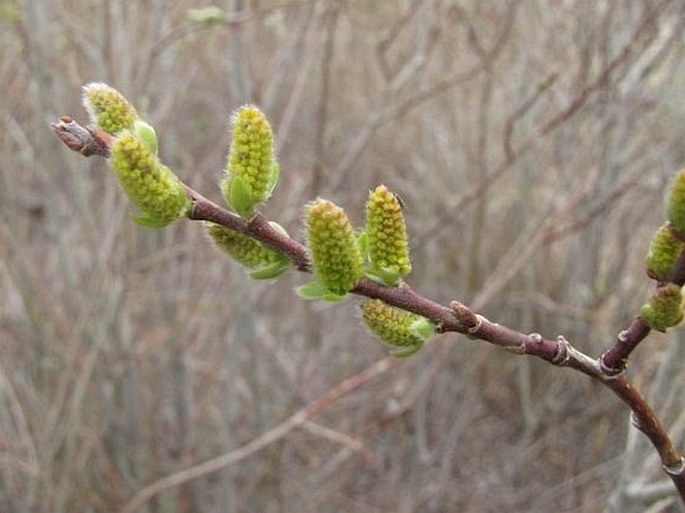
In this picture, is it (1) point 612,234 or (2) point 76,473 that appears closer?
(2) point 76,473

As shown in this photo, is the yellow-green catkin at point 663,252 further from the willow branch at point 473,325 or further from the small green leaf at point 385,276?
the small green leaf at point 385,276

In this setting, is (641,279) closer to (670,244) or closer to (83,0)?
(83,0)

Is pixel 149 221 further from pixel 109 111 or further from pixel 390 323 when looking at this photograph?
pixel 390 323

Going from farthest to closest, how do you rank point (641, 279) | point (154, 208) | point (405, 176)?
point (405, 176) < point (641, 279) < point (154, 208)

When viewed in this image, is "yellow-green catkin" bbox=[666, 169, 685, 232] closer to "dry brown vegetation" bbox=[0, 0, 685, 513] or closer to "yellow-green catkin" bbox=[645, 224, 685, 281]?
"yellow-green catkin" bbox=[645, 224, 685, 281]

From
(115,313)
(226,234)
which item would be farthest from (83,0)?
(226,234)
